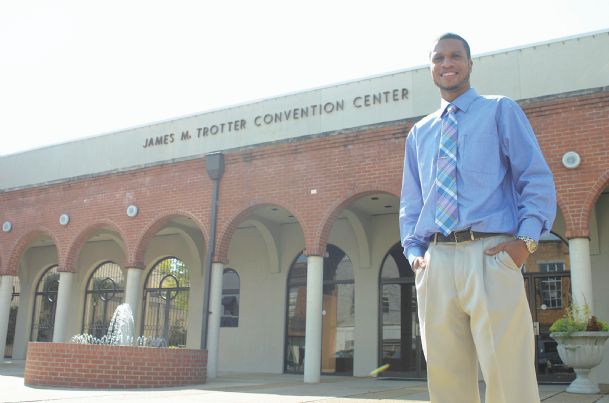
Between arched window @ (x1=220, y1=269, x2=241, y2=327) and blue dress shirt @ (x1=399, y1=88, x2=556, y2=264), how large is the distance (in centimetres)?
1507

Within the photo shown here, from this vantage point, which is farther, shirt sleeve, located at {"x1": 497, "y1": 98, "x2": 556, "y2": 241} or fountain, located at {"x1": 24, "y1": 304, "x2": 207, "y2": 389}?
fountain, located at {"x1": 24, "y1": 304, "x2": 207, "y2": 389}

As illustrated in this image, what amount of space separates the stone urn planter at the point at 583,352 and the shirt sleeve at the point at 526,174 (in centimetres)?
754

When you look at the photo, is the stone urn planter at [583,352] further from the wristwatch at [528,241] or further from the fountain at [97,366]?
the wristwatch at [528,241]

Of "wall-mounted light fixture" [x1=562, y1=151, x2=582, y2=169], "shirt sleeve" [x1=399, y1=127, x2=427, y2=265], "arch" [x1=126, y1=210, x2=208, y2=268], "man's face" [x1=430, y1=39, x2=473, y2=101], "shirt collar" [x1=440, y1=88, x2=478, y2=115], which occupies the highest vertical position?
"wall-mounted light fixture" [x1=562, y1=151, x2=582, y2=169]

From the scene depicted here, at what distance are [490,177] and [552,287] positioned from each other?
1172 cm

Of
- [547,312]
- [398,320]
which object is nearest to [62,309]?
[398,320]

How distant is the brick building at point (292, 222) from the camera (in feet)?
39.4

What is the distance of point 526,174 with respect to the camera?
98.0 inches

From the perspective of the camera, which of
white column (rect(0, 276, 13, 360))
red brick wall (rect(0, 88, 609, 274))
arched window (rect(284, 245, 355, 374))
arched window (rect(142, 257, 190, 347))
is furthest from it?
arched window (rect(142, 257, 190, 347))

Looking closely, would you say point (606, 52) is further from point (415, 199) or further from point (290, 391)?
point (415, 199)

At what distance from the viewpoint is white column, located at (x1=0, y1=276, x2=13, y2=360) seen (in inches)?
642

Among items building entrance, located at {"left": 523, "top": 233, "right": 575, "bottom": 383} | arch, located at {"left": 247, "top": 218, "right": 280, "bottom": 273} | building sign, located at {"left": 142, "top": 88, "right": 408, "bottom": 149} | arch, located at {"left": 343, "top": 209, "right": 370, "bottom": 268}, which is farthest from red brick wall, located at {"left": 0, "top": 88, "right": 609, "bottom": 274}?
building sign, located at {"left": 142, "top": 88, "right": 408, "bottom": 149}

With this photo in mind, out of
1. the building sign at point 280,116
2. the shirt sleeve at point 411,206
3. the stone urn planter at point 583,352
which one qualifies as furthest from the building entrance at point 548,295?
the shirt sleeve at point 411,206

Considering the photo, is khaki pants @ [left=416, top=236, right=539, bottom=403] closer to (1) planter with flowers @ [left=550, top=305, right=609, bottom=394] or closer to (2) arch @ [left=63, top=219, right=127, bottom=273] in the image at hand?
(1) planter with flowers @ [left=550, top=305, right=609, bottom=394]
